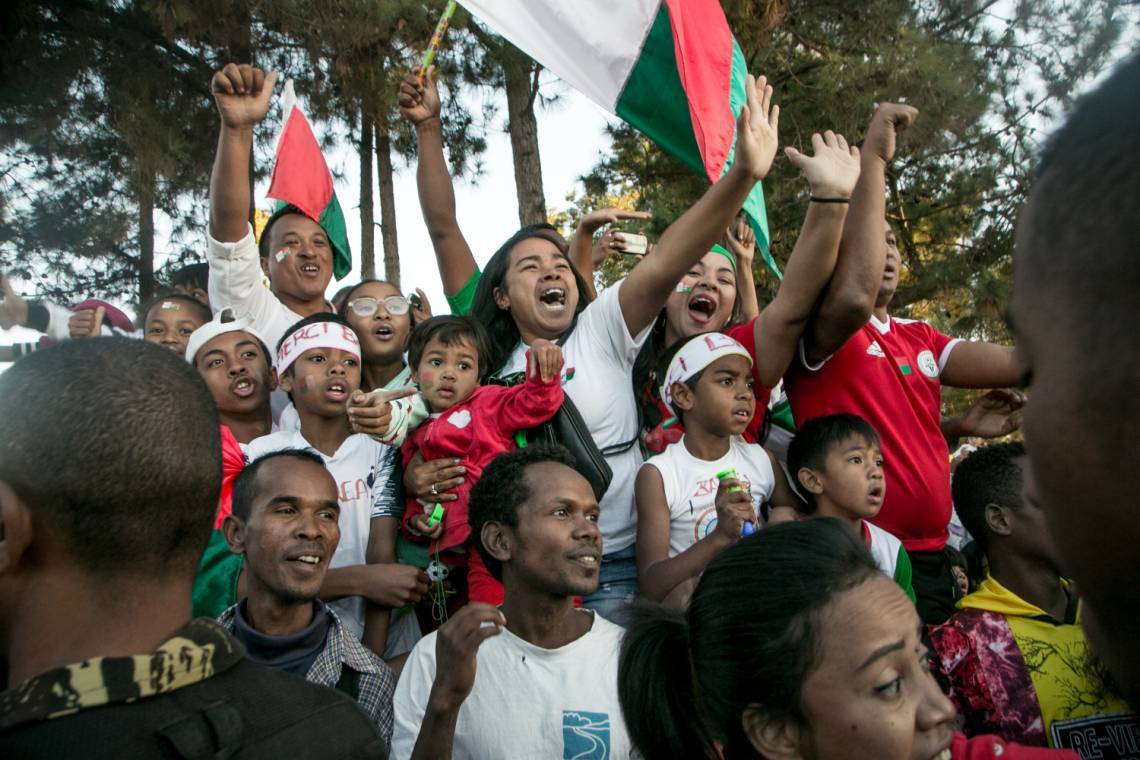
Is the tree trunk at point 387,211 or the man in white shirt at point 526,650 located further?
the tree trunk at point 387,211

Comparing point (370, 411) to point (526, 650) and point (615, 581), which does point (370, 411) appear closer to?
point (526, 650)

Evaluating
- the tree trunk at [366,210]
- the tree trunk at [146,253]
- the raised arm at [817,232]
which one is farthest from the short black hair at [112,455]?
the tree trunk at [366,210]

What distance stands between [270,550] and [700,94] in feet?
8.60

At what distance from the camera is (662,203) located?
8672mm

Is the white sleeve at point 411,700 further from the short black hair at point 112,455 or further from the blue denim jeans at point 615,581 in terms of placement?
the short black hair at point 112,455

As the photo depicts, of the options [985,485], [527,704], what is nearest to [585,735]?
[527,704]

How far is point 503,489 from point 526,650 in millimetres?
543

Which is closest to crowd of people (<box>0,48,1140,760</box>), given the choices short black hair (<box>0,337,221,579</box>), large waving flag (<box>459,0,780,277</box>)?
short black hair (<box>0,337,221,579</box>)

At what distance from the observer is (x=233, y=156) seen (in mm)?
4137

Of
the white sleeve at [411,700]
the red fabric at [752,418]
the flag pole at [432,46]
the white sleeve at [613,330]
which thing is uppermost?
the flag pole at [432,46]

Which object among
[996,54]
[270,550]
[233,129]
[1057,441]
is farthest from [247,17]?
[1057,441]

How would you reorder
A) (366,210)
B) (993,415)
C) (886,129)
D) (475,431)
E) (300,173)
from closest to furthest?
(886,129) < (475,431) < (993,415) < (300,173) < (366,210)

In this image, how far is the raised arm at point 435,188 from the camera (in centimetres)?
436

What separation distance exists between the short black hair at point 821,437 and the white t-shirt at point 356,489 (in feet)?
4.84
